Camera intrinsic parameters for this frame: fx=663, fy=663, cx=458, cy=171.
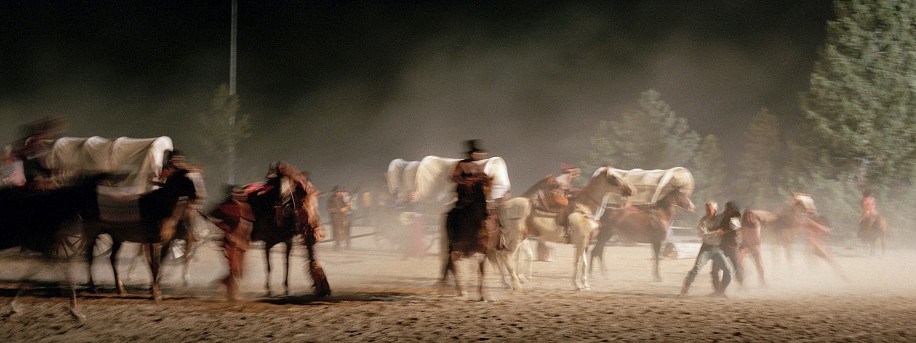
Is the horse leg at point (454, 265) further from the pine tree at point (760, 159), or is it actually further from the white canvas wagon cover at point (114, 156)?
the pine tree at point (760, 159)

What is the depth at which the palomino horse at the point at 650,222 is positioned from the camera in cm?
1329

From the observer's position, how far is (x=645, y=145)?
121ft

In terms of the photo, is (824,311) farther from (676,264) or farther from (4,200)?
(4,200)

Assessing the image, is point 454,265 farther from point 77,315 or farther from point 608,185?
point 77,315

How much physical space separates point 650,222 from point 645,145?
24.4m

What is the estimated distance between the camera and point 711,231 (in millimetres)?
10992

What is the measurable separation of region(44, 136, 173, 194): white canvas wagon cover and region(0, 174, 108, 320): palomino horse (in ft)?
13.0

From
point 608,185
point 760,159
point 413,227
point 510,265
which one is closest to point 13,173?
point 510,265

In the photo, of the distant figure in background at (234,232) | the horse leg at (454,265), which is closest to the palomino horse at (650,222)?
the horse leg at (454,265)

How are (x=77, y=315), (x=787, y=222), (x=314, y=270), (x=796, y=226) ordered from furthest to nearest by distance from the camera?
(x=787, y=222) < (x=796, y=226) < (x=314, y=270) < (x=77, y=315)

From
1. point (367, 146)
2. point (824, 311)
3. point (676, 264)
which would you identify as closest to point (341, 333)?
point (824, 311)

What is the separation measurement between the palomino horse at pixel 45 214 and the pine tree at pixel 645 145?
30.1 meters

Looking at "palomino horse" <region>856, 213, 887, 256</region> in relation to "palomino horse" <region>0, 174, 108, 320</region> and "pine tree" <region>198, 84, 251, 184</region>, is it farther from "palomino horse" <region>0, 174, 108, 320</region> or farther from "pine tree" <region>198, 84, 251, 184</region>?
"pine tree" <region>198, 84, 251, 184</region>

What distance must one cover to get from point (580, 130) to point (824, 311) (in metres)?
41.5
